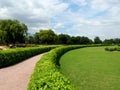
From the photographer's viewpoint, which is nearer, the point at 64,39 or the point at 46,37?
the point at 46,37

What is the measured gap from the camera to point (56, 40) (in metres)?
104

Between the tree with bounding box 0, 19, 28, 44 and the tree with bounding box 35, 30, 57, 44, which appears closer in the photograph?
the tree with bounding box 0, 19, 28, 44

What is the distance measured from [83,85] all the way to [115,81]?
6.46 ft

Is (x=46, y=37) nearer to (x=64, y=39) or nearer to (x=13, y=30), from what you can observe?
(x=64, y=39)

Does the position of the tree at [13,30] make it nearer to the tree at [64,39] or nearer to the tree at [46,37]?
the tree at [46,37]

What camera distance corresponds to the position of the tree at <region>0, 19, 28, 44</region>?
6675cm

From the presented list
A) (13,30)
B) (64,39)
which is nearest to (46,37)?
(64,39)

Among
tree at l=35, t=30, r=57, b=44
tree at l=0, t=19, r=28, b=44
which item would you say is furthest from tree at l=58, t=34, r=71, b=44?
tree at l=0, t=19, r=28, b=44

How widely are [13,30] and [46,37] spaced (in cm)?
3370

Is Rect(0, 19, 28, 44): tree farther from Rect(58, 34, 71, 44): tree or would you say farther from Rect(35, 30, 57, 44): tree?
Rect(58, 34, 71, 44): tree

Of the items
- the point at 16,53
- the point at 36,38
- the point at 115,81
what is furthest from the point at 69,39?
the point at 115,81

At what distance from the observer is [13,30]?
67.1 m

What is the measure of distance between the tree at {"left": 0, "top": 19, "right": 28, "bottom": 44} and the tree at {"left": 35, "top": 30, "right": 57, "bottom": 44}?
3096 centimetres

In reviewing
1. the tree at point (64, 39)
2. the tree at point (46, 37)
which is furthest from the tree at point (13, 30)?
the tree at point (64, 39)
